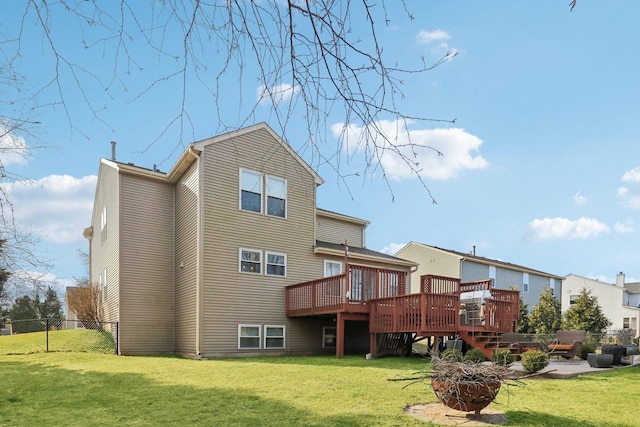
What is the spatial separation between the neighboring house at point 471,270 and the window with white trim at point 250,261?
14.6 meters

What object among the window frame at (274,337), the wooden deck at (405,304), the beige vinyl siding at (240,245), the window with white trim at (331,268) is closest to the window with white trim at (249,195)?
the beige vinyl siding at (240,245)

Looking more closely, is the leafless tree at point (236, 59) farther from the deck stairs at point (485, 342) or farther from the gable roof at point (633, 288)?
the gable roof at point (633, 288)

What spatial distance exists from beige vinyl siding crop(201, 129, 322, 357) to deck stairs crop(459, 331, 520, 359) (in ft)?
20.2

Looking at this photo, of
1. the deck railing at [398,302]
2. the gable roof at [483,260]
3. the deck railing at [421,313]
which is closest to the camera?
the deck railing at [421,313]

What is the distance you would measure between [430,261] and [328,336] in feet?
49.3

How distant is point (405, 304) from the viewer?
14.1m

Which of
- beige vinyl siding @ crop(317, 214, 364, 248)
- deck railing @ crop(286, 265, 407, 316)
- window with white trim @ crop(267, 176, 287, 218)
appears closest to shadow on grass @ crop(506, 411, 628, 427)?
deck railing @ crop(286, 265, 407, 316)

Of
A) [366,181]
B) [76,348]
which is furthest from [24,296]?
[76,348]

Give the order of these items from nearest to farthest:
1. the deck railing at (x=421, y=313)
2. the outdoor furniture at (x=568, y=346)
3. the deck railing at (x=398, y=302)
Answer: the deck railing at (x=421, y=313), the deck railing at (x=398, y=302), the outdoor furniture at (x=568, y=346)

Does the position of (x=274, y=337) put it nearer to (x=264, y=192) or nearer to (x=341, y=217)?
(x=264, y=192)

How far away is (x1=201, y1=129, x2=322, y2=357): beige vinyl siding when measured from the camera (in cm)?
1552

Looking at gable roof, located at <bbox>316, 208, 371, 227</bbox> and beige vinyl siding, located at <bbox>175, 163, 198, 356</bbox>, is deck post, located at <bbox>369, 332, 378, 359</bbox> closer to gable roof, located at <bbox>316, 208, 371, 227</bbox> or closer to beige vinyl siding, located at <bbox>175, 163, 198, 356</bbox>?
beige vinyl siding, located at <bbox>175, 163, 198, 356</bbox>

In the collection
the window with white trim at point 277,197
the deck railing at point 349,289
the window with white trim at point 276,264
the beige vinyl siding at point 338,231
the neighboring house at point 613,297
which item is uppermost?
the window with white trim at point 277,197

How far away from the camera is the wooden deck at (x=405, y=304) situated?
13.8 metres
